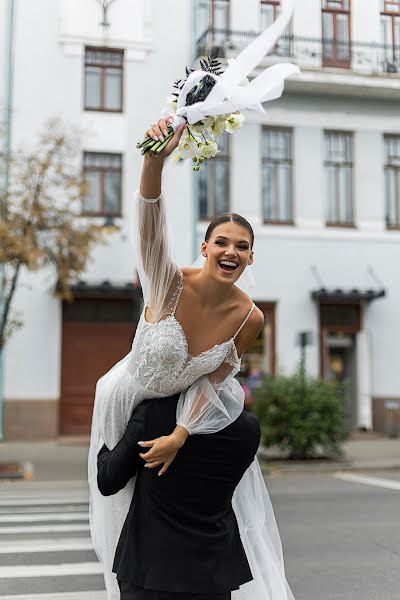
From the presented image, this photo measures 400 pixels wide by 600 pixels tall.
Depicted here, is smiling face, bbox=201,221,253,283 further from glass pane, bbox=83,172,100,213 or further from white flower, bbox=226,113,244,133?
glass pane, bbox=83,172,100,213

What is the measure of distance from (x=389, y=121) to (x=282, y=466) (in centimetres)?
1132

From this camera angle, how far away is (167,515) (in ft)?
10.6

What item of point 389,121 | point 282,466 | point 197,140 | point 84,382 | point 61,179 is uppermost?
point 389,121

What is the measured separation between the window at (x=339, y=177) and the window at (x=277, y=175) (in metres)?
1.10

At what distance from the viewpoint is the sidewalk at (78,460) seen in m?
14.0

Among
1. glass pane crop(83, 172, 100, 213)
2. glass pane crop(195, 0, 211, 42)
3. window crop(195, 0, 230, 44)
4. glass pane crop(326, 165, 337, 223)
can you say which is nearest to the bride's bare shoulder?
window crop(195, 0, 230, 44)

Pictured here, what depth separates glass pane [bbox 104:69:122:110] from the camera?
1994 cm

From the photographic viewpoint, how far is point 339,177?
21344 millimetres

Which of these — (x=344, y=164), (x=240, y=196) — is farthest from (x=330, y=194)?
(x=240, y=196)

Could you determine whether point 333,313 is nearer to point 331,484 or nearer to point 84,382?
point 84,382

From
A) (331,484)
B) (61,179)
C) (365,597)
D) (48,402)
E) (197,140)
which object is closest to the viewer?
(197,140)

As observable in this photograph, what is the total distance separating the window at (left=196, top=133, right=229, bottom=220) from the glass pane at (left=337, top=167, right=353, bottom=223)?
3.20 meters

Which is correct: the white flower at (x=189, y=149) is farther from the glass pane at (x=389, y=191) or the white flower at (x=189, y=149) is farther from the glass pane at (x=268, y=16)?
the glass pane at (x=389, y=191)

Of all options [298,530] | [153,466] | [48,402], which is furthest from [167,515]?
[48,402]
